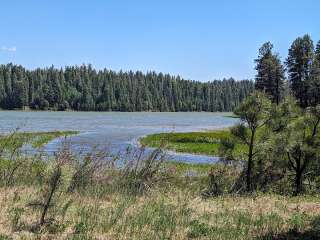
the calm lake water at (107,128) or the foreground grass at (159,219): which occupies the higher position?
the foreground grass at (159,219)

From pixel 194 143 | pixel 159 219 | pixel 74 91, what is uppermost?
pixel 74 91

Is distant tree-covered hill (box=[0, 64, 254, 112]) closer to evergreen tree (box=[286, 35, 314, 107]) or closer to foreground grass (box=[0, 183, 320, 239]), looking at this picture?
evergreen tree (box=[286, 35, 314, 107])

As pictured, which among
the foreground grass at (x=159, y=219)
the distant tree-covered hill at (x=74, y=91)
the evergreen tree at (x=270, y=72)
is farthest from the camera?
the distant tree-covered hill at (x=74, y=91)

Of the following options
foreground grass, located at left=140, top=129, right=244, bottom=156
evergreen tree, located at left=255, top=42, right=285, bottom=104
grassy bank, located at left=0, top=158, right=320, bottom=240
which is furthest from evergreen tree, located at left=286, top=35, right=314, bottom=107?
grassy bank, located at left=0, top=158, right=320, bottom=240

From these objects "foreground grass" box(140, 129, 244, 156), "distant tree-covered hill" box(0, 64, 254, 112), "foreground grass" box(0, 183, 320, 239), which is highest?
"distant tree-covered hill" box(0, 64, 254, 112)

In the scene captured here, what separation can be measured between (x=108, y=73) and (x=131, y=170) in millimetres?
184347

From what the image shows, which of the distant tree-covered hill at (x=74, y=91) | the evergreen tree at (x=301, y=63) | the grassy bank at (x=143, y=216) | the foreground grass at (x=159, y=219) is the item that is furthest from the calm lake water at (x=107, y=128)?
the distant tree-covered hill at (x=74, y=91)

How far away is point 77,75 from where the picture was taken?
603 feet

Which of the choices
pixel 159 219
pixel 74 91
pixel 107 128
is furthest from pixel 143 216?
pixel 74 91

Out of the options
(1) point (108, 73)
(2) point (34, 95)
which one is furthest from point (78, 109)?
(1) point (108, 73)

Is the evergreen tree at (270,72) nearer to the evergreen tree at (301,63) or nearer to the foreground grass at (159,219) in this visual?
the evergreen tree at (301,63)

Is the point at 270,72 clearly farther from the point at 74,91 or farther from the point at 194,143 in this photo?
the point at 74,91

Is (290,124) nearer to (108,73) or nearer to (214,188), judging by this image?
(214,188)

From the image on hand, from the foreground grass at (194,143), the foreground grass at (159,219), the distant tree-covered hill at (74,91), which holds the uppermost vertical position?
the distant tree-covered hill at (74,91)
